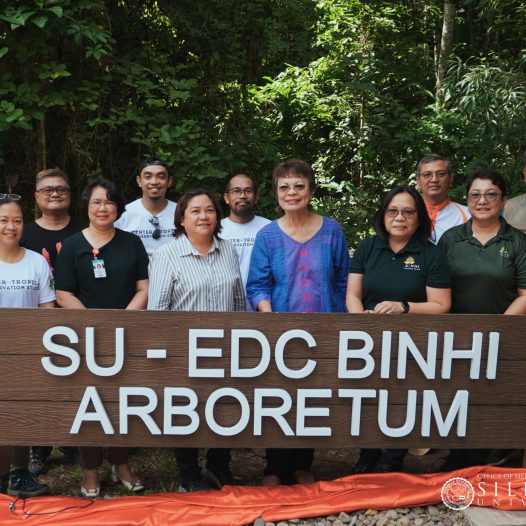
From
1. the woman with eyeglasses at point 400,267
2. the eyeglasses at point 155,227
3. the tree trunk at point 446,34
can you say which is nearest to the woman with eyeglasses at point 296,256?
the woman with eyeglasses at point 400,267

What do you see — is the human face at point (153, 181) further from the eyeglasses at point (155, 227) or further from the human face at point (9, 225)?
the human face at point (9, 225)

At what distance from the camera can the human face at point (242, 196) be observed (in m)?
4.30

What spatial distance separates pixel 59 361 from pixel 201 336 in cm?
70

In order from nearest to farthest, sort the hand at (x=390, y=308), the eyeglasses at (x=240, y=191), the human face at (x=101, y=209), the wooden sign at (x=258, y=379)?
1. the wooden sign at (x=258, y=379)
2. the hand at (x=390, y=308)
3. the human face at (x=101, y=209)
4. the eyeglasses at (x=240, y=191)

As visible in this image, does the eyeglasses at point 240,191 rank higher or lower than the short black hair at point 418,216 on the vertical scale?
higher

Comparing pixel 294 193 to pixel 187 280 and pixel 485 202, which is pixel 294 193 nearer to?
pixel 187 280

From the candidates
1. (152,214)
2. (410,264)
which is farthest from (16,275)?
(410,264)

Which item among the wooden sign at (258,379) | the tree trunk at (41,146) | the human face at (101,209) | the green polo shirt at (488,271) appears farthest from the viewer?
the tree trunk at (41,146)

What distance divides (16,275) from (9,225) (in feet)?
0.84

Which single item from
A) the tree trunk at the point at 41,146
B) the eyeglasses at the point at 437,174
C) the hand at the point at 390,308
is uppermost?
the tree trunk at the point at 41,146

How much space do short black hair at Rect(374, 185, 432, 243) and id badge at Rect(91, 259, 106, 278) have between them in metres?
1.45

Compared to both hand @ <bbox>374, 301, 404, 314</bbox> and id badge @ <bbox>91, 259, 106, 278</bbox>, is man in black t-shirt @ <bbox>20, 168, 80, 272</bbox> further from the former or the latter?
hand @ <bbox>374, 301, 404, 314</bbox>

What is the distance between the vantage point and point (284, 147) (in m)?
9.80

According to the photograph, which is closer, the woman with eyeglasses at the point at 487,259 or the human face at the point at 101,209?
the woman with eyeglasses at the point at 487,259
